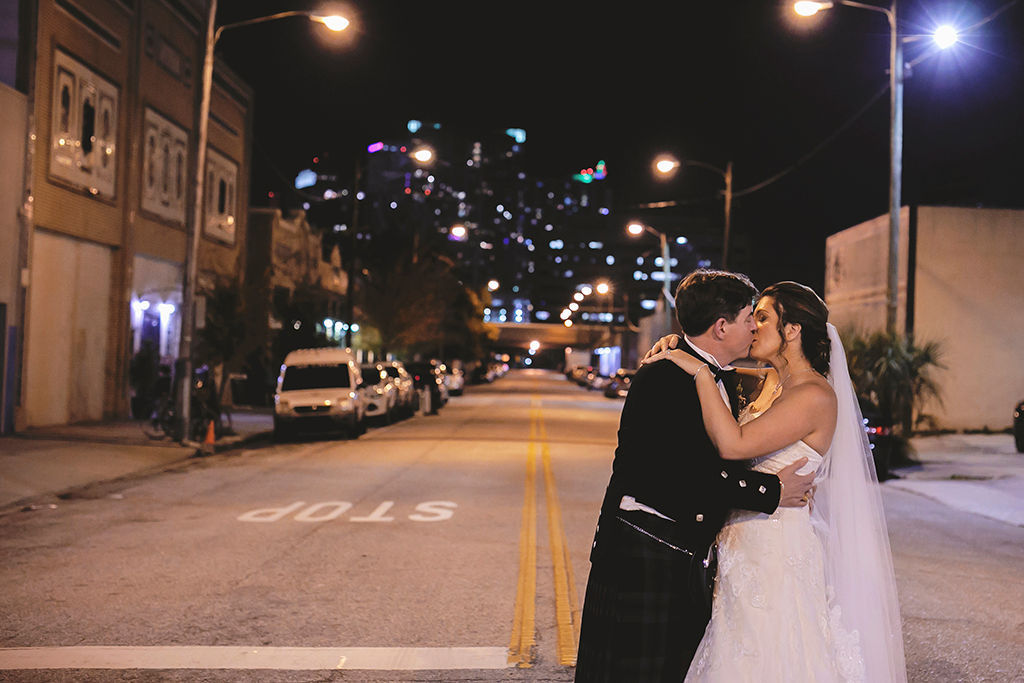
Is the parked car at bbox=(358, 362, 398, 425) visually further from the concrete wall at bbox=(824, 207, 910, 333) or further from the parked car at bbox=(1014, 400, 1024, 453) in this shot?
the parked car at bbox=(1014, 400, 1024, 453)

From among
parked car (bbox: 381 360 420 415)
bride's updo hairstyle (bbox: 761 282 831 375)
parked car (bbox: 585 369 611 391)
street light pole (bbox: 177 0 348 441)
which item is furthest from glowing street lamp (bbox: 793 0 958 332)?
parked car (bbox: 585 369 611 391)

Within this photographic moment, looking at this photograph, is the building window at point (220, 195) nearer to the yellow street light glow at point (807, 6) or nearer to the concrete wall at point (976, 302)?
the yellow street light glow at point (807, 6)

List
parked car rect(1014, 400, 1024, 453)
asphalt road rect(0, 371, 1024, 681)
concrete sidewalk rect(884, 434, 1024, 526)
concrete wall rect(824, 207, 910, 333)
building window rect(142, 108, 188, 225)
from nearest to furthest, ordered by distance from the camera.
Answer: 1. asphalt road rect(0, 371, 1024, 681)
2. concrete sidewalk rect(884, 434, 1024, 526)
3. parked car rect(1014, 400, 1024, 453)
4. concrete wall rect(824, 207, 910, 333)
5. building window rect(142, 108, 188, 225)

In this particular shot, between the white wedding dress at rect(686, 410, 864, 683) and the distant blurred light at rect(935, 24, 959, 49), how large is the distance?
795 inches

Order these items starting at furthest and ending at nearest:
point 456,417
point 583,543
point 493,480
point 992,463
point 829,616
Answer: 1. point 456,417
2. point 992,463
3. point 493,480
4. point 583,543
5. point 829,616

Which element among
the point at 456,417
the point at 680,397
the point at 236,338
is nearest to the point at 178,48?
the point at 236,338

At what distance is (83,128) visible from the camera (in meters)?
24.9

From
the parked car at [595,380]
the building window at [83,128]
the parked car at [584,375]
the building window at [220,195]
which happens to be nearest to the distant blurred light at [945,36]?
the building window at [83,128]

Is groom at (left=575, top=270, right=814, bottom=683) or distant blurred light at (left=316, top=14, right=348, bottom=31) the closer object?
groom at (left=575, top=270, right=814, bottom=683)

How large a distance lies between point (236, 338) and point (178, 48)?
979 centimetres

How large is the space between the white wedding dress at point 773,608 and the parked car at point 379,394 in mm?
24959

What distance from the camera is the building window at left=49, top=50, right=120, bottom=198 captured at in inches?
925

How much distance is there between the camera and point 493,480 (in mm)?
16172

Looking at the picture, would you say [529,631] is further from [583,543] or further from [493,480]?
[493,480]
